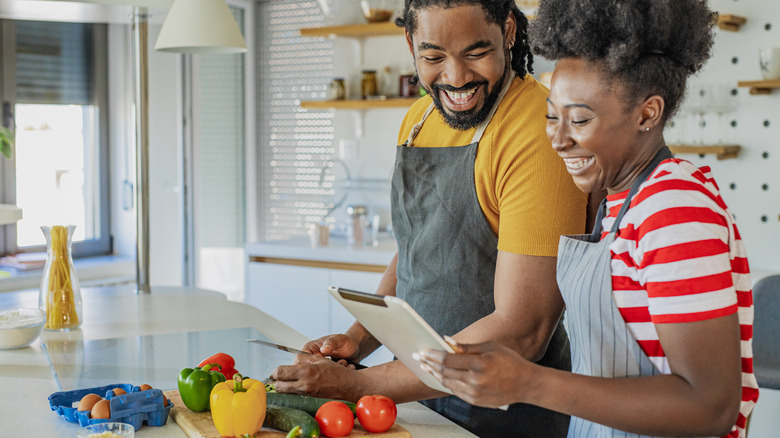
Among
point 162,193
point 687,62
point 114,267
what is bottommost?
point 114,267

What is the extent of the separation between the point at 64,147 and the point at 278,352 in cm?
360

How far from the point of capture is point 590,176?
116 centimetres

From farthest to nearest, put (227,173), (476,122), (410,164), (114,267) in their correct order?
(227,173), (114,267), (410,164), (476,122)

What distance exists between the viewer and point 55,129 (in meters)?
4.84

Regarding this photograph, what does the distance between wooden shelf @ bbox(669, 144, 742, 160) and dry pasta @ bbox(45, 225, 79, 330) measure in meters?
2.54

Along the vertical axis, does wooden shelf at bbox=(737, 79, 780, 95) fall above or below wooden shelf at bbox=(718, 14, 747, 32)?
below

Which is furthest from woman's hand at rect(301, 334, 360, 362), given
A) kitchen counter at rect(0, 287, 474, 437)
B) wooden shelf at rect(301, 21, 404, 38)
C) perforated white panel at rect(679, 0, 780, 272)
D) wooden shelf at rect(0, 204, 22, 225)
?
wooden shelf at rect(301, 21, 404, 38)

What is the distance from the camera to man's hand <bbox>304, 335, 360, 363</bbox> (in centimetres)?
162

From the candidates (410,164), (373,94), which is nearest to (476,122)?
(410,164)

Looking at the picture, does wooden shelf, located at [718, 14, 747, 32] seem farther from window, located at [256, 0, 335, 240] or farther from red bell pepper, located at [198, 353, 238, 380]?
red bell pepper, located at [198, 353, 238, 380]

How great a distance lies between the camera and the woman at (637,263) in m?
0.95

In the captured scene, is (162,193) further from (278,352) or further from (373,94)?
(278,352)

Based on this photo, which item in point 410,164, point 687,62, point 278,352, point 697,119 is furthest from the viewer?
point 697,119

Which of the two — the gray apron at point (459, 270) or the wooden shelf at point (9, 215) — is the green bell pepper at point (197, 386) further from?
the wooden shelf at point (9, 215)
